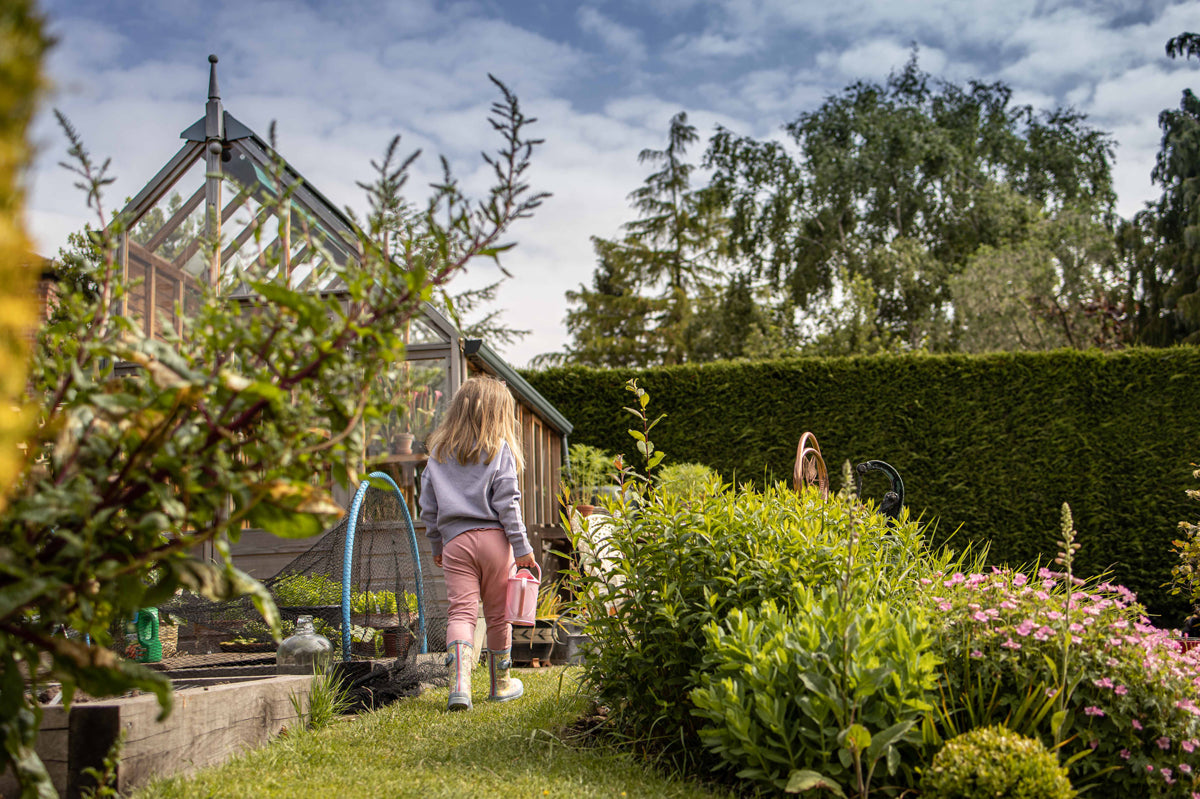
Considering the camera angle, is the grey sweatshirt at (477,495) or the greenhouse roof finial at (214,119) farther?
the greenhouse roof finial at (214,119)

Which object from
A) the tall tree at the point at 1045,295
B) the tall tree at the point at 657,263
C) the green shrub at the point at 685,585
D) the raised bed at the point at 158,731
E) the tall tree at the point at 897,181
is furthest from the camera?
the tall tree at the point at 657,263

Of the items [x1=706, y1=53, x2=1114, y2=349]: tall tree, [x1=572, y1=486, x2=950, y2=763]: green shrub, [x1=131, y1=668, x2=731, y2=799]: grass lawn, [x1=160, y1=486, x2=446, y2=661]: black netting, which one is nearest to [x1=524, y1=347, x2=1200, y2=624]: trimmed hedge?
[x1=160, y1=486, x2=446, y2=661]: black netting

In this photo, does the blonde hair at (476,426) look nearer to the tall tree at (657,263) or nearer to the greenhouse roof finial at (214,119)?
the greenhouse roof finial at (214,119)

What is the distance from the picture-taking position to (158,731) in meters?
2.26

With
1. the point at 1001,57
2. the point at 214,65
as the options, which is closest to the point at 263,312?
the point at 214,65

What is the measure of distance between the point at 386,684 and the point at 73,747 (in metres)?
1.80

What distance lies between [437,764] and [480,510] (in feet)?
4.66

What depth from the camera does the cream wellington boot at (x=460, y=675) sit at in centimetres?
356

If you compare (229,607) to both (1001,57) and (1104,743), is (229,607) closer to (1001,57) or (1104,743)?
(1104,743)

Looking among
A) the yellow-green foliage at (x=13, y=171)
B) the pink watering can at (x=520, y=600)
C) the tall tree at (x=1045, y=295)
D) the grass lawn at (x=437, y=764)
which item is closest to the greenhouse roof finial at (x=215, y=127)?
the pink watering can at (x=520, y=600)

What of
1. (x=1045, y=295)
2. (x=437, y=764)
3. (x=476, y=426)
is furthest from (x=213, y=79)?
(x=1045, y=295)

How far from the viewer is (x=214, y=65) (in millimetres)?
6867

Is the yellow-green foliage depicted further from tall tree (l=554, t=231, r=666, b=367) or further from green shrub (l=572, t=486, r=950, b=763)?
tall tree (l=554, t=231, r=666, b=367)

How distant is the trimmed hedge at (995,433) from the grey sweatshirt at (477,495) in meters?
5.16
